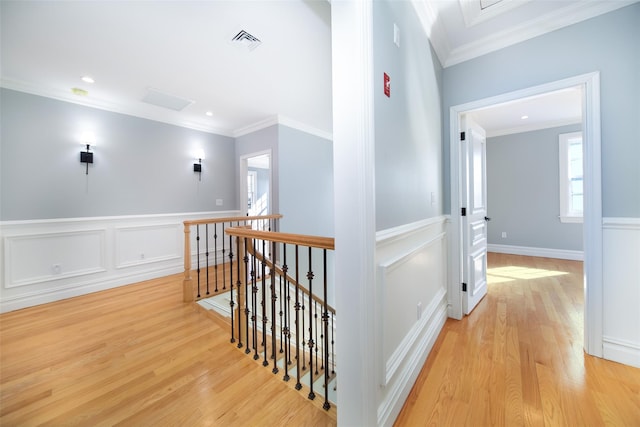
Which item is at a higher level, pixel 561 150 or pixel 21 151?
pixel 561 150

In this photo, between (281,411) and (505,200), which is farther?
(505,200)

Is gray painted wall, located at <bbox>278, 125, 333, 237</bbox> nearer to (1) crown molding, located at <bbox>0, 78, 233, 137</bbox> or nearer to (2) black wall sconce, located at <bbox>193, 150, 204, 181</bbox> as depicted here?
(2) black wall sconce, located at <bbox>193, 150, 204, 181</bbox>

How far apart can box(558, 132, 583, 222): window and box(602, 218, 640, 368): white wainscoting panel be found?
362cm

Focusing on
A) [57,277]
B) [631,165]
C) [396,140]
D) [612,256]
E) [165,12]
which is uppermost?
[165,12]

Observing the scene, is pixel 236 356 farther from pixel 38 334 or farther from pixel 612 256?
pixel 612 256

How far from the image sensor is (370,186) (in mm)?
1049

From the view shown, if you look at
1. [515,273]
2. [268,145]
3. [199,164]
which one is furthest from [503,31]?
[199,164]

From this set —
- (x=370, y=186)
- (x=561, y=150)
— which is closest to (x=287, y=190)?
(x=370, y=186)

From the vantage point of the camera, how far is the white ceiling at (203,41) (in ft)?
5.64

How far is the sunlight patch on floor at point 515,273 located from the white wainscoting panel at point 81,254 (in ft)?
16.5

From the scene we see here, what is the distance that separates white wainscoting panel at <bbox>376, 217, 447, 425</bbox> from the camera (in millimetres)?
1167

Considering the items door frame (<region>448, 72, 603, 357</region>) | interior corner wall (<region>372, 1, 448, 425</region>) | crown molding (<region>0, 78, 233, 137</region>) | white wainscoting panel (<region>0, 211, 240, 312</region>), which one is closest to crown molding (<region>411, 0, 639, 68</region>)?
interior corner wall (<region>372, 1, 448, 425</region>)

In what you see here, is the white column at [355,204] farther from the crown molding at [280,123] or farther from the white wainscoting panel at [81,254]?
the white wainscoting panel at [81,254]

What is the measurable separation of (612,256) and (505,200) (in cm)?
382
